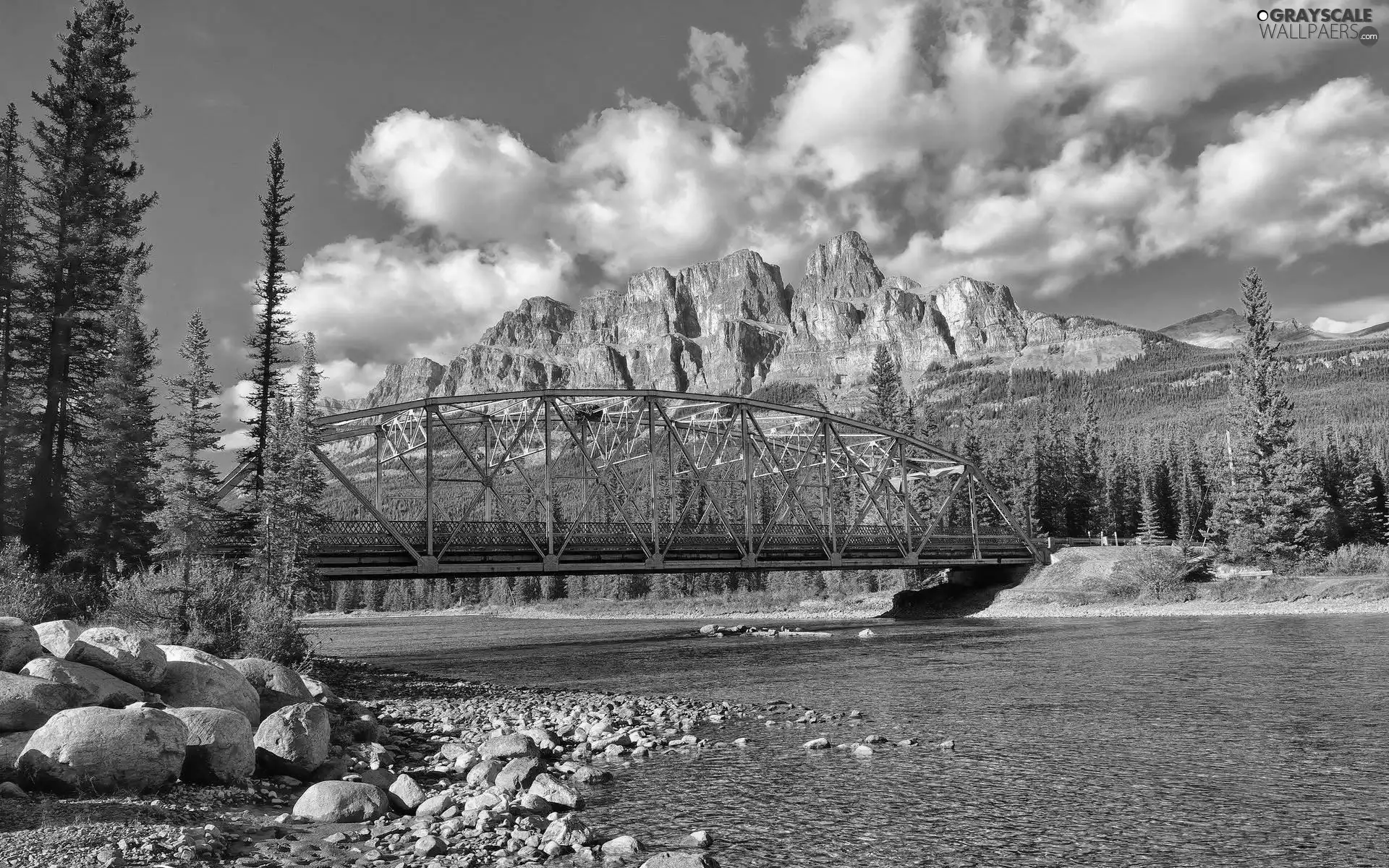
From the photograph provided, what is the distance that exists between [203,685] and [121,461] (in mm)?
27086

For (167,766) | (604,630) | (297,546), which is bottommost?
(604,630)

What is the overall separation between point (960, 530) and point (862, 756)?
70321 mm

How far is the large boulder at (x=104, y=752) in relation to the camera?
11086 millimetres

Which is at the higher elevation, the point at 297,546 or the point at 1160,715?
the point at 297,546

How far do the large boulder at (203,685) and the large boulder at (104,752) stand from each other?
256cm

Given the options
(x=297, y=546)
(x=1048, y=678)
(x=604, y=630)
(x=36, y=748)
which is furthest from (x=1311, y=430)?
(x=36, y=748)

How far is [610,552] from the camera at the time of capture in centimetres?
5250

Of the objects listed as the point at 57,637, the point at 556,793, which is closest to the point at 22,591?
the point at 57,637

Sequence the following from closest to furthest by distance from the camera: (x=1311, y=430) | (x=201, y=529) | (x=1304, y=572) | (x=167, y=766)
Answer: (x=167, y=766) → (x=201, y=529) → (x=1304, y=572) → (x=1311, y=430)

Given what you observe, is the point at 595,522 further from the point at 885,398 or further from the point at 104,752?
the point at 885,398

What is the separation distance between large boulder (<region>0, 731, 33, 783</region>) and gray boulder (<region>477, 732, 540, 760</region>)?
277 inches

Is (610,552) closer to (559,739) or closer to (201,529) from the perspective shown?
(201,529)

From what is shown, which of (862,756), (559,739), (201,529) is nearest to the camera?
(862,756)

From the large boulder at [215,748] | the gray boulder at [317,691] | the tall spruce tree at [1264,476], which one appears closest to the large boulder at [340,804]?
the large boulder at [215,748]
